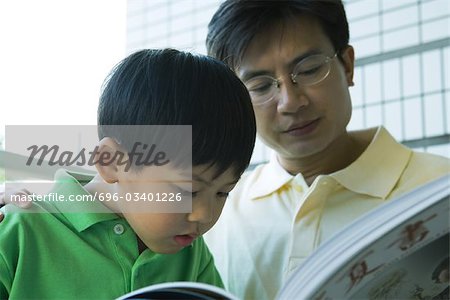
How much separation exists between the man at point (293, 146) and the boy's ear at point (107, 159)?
0.29m

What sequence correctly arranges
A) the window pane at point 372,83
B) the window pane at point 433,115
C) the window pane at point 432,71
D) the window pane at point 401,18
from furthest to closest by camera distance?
the window pane at point 401,18 < the window pane at point 372,83 < the window pane at point 432,71 < the window pane at point 433,115

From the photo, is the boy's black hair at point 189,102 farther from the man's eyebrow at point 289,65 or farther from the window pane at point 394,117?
the window pane at point 394,117

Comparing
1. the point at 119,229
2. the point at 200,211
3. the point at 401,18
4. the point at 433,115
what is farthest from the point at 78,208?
the point at 401,18

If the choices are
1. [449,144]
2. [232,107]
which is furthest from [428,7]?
[232,107]

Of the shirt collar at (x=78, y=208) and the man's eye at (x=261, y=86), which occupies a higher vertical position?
the man's eye at (x=261, y=86)

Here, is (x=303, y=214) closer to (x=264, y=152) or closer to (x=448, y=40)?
(x=264, y=152)

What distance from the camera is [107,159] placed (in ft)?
2.74

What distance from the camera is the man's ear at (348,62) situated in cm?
113

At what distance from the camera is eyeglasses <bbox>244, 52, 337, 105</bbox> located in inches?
40.9

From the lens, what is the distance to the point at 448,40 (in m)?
3.19

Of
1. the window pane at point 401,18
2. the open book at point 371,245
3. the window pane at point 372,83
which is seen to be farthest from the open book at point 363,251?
the window pane at point 401,18

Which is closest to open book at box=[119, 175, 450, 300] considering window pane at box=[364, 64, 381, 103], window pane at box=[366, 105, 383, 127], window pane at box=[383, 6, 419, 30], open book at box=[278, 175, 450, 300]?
open book at box=[278, 175, 450, 300]

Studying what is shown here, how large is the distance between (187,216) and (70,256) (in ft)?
0.51

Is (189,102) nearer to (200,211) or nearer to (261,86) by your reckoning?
(200,211)
